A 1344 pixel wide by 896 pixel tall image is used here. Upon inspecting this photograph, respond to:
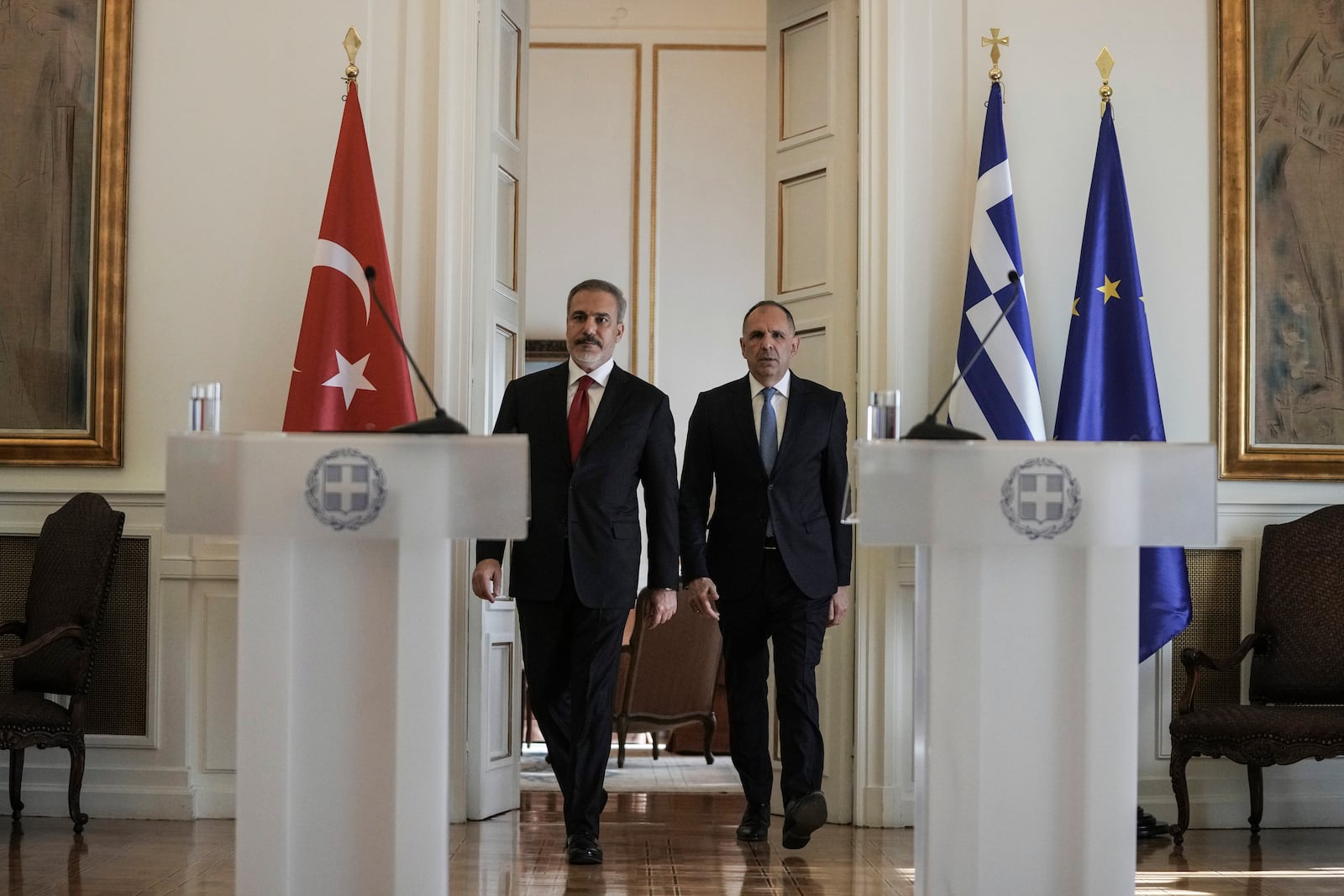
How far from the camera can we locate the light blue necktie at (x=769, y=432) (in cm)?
479

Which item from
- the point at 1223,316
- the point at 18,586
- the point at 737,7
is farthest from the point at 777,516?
the point at 737,7

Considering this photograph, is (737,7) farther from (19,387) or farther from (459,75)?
(19,387)

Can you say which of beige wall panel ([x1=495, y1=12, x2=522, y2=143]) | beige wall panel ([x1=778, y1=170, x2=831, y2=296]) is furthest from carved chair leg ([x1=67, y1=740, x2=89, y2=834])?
beige wall panel ([x1=778, y1=170, x2=831, y2=296])

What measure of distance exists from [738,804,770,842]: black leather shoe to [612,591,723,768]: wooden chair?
2.03 m

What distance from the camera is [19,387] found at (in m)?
5.38

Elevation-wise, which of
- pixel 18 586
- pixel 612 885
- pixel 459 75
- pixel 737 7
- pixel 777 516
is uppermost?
pixel 737 7

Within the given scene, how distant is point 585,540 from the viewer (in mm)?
Result: 4391

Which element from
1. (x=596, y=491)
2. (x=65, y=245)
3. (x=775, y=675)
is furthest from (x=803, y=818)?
(x=65, y=245)

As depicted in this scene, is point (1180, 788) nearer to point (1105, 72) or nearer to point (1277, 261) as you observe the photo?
point (1277, 261)

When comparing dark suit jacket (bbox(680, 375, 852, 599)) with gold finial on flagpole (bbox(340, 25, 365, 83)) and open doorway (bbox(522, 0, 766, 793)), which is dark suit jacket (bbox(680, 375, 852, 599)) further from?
open doorway (bbox(522, 0, 766, 793))

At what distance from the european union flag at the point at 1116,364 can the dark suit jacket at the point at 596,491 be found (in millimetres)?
1705

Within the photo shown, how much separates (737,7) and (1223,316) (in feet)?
16.9

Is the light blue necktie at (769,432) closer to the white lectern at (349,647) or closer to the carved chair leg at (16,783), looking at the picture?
the white lectern at (349,647)

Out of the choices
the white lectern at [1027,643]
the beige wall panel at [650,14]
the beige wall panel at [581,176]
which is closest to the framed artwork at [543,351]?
the beige wall panel at [581,176]
